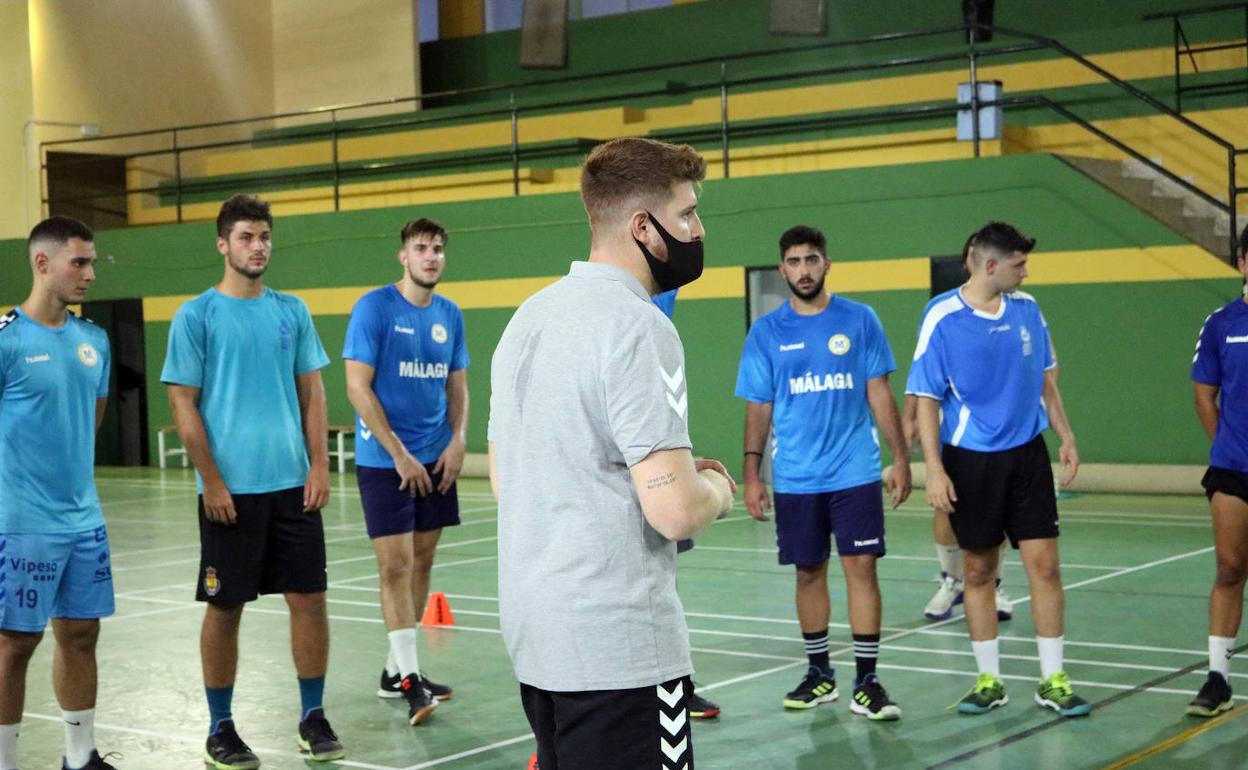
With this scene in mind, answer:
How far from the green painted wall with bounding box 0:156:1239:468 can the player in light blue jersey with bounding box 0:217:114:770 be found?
12311 mm

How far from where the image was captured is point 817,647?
24.5 ft

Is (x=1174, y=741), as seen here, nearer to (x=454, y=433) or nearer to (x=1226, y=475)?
(x=1226, y=475)

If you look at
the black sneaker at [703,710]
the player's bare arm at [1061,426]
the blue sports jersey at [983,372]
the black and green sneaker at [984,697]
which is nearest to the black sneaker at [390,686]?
the black sneaker at [703,710]

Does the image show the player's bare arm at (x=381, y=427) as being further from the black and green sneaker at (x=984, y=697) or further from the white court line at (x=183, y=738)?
the black and green sneaker at (x=984, y=697)

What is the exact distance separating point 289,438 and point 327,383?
15931 mm

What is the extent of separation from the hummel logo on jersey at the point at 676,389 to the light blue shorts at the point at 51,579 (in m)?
3.61

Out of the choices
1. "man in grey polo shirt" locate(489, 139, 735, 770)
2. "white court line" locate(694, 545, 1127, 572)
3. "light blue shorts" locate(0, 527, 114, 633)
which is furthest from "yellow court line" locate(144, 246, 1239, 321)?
"man in grey polo shirt" locate(489, 139, 735, 770)

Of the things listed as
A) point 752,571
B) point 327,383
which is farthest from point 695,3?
point 752,571

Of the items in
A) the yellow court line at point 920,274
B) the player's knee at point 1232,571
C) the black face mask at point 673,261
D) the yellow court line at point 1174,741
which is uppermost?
the yellow court line at point 920,274

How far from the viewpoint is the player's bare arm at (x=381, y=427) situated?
7562 mm

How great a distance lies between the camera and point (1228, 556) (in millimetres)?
6891

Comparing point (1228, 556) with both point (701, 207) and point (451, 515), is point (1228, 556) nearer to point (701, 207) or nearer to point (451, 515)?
point (451, 515)

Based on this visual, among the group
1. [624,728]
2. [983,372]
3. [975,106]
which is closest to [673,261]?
[624,728]

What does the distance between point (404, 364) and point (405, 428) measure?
1.06ft
